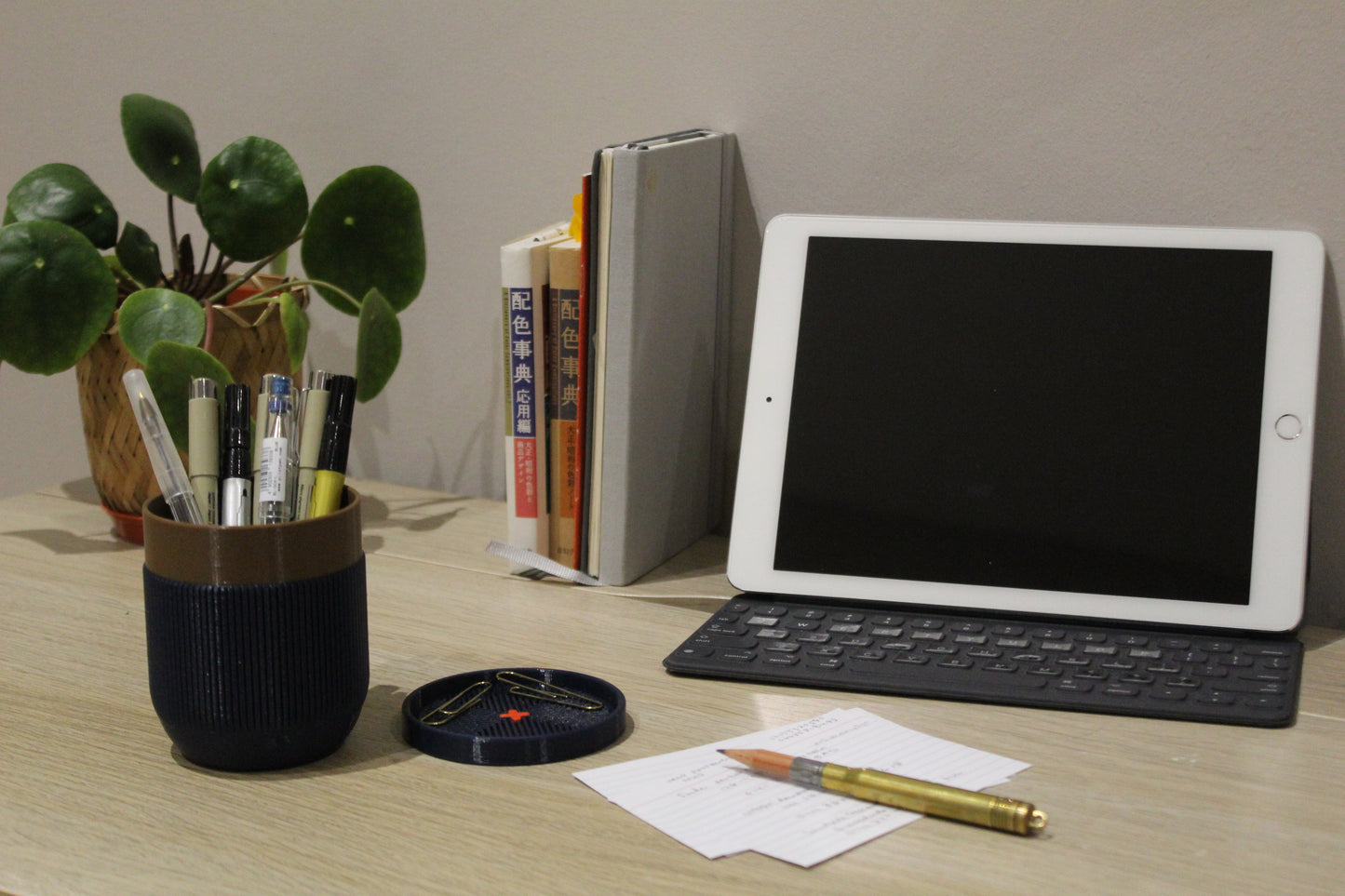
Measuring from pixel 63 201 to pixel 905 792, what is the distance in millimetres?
757

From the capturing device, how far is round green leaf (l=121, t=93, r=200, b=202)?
0.92 meters

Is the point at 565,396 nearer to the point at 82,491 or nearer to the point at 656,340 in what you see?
the point at 656,340

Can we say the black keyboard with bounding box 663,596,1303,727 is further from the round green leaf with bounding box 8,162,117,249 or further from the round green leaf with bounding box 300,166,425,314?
the round green leaf with bounding box 8,162,117,249

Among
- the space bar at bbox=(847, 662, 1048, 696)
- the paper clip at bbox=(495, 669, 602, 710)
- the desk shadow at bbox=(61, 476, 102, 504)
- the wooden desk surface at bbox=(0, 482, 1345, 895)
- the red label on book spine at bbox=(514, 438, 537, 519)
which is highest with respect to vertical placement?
the red label on book spine at bbox=(514, 438, 537, 519)

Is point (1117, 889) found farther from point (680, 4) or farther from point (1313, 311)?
point (680, 4)

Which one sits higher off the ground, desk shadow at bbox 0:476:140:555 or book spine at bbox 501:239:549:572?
book spine at bbox 501:239:549:572

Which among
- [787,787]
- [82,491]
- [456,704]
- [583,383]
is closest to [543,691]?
[456,704]

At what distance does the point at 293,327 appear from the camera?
913 millimetres

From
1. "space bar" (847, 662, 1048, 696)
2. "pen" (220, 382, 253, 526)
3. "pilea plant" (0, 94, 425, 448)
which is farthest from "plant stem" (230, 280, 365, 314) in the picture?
"space bar" (847, 662, 1048, 696)

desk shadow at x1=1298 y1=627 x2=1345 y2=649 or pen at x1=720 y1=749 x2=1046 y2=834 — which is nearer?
pen at x1=720 y1=749 x2=1046 y2=834

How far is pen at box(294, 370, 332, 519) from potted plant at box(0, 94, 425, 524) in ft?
0.70

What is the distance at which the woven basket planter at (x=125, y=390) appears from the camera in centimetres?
93

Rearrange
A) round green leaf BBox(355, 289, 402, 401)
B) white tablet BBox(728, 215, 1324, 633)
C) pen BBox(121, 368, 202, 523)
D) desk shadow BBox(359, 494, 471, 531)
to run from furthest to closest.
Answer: desk shadow BBox(359, 494, 471, 531)
round green leaf BBox(355, 289, 402, 401)
white tablet BBox(728, 215, 1324, 633)
pen BBox(121, 368, 202, 523)

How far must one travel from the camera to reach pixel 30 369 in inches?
33.9
